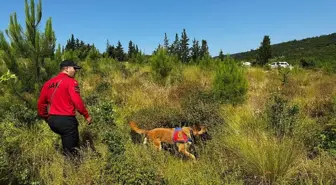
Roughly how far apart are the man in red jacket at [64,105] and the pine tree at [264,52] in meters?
32.4

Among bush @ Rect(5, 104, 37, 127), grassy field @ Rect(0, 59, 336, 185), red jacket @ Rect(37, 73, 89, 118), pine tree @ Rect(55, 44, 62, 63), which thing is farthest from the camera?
pine tree @ Rect(55, 44, 62, 63)

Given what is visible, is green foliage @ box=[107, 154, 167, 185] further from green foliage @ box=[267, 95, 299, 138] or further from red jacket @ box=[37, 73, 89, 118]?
green foliage @ box=[267, 95, 299, 138]

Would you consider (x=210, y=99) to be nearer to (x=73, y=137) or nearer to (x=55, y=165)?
(x=73, y=137)

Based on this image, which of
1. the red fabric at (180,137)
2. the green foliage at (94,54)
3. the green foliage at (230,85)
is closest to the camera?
the red fabric at (180,137)

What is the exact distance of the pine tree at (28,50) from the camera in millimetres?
6836

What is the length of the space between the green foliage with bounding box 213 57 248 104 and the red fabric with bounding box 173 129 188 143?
3454 millimetres

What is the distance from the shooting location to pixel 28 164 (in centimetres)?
487

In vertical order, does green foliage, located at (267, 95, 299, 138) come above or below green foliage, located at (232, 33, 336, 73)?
below

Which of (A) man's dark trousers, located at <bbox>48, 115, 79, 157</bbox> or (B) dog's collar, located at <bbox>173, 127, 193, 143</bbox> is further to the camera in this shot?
(B) dog's collar, located at <bbox>173, 127, 193, 143</bbox>

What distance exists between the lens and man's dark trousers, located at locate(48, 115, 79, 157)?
5.23 m

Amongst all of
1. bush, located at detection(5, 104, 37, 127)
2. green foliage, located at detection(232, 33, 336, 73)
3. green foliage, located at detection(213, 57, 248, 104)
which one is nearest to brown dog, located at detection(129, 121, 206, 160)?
bush, located at detection(5, 104, 37, 127)

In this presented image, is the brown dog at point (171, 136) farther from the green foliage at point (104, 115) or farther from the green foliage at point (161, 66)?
the green foliage at point (161, 66)

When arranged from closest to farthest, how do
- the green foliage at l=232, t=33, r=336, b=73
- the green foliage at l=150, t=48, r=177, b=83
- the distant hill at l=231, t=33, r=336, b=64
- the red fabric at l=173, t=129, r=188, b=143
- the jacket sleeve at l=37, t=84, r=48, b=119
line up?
the jacket sleeve at l=37, t=84, r=48, b=119 < the red fabric at l=173, t=129, r=188, b=143 < the green foliage at l=150, t=48, r=177, b=83 < the green foliage at l=232, t=33, r=336, b=73 < the distant hill at l=231, t=33, r=336, b=64

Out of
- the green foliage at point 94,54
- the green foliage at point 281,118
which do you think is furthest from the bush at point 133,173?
the green foliage at point 94,54
